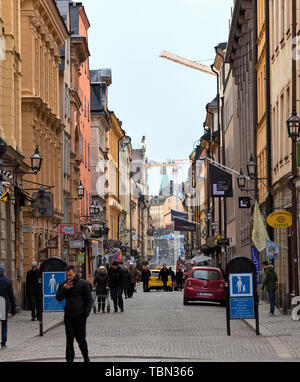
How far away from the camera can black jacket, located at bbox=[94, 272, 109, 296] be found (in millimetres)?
33875

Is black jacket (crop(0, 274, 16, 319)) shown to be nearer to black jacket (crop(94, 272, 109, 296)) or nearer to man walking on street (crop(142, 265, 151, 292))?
black jacket (crop(94, 272, 109, 296))

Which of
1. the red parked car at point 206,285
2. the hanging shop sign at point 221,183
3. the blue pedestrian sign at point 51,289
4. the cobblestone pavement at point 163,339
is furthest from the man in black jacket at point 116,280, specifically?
the hanging shop sign at point 221,183

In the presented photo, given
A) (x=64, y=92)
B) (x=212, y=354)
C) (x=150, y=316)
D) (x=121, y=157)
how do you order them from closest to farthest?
(x=212, y=354)
(x=150, y=316)
(x=64, y=92)
(x=121, y=157)

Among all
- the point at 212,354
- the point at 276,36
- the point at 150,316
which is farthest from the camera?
the point at 276,36

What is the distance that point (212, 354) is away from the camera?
57.6 feet

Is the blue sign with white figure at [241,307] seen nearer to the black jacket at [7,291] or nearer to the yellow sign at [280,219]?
the black jacket at [7,291]

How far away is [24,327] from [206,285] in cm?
1213

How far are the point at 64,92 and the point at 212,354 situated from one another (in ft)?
128

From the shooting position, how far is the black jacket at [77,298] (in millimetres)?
15461

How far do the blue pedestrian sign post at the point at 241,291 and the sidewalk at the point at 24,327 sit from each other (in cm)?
461

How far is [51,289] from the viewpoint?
23734 millimetres
